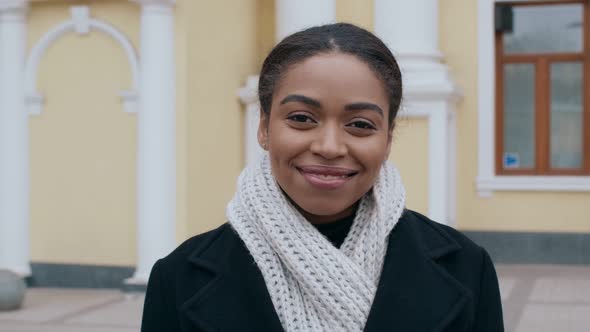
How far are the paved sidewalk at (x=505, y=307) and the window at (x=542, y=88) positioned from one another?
63.0 inches

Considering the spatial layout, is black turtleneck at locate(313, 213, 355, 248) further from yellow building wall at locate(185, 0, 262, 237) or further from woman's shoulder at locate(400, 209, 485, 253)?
yellow building wall at locate(185, 0, 262, 237)

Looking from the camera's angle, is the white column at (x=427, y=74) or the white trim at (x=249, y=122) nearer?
the white column at (x=427, y=74)

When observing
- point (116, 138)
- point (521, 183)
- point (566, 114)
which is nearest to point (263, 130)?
point (116, 138)

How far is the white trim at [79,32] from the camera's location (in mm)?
9977

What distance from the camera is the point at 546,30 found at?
38.6 ft

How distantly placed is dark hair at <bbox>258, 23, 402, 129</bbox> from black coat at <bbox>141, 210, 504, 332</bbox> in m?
0.31

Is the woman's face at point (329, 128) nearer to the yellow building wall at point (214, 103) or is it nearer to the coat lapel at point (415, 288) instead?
the coat lapel at point (415, 288)

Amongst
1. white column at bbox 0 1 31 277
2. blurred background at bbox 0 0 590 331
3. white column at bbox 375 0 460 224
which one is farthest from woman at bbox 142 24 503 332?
white column at bbox 0 1 31 277

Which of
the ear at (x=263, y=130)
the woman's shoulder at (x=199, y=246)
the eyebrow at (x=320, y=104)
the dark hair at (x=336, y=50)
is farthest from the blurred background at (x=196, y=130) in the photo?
the eyebrow at (x=320, y=104)

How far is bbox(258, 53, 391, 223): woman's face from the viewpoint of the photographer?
2.11 m

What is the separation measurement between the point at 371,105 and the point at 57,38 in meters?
8.66

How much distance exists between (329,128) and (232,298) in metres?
0.45

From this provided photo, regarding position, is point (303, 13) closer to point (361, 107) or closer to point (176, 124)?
point (176, 124)

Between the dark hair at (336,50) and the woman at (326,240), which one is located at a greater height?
the dark hair at (336,50)
